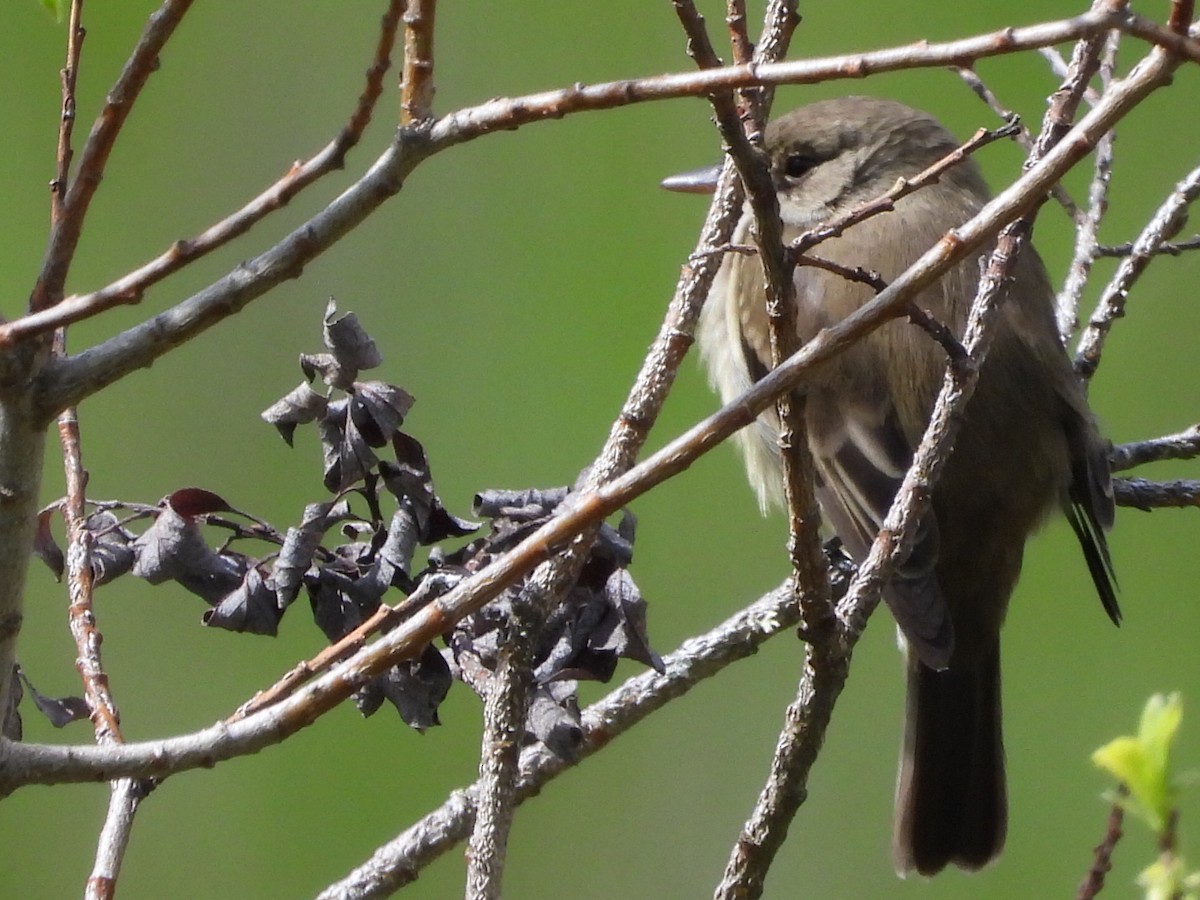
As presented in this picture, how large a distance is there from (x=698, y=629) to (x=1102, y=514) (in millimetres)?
1614

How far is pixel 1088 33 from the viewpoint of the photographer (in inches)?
36.0

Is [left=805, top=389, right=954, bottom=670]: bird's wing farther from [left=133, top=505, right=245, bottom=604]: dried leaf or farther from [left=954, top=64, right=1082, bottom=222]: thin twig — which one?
[left=133, top=505, right=245, bottom=604]: dried leaf

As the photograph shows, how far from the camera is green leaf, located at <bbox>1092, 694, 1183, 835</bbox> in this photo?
3.28 feet

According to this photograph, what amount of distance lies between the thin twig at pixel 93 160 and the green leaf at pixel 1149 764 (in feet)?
2.70

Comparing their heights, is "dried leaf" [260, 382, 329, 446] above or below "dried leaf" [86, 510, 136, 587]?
above

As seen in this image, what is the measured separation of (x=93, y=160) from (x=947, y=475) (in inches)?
70.6

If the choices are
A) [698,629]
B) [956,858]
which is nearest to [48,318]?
[956,858]

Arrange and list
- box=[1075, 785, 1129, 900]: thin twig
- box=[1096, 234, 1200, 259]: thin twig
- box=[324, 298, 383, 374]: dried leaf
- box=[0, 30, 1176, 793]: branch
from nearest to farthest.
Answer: box=[0, 30, 1176, 793]: branch, box=[1075, 785, 1129, 900]: thin twig, box=[324, 298, 383, 374]: dried leaf, box=[1096, 234, 1200, 259]: thin twig

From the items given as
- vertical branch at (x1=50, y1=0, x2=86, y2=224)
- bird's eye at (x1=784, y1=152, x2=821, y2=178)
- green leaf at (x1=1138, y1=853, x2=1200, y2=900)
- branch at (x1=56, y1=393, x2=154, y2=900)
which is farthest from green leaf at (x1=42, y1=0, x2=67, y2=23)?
bird's eye at (x1=784, y1=152, x2=821, y2=178)

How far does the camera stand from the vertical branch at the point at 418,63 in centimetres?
119

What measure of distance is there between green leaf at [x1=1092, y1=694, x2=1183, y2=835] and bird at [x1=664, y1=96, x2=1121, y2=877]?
1.36 meters

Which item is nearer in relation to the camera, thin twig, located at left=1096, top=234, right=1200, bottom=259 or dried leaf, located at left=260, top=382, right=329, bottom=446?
dried leaf, located at left=260, top=382, right=329, bottom=446

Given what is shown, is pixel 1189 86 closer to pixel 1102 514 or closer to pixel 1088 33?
pixel 1102 514

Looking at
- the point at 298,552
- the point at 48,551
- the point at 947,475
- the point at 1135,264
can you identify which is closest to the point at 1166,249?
the point at 1135,264
